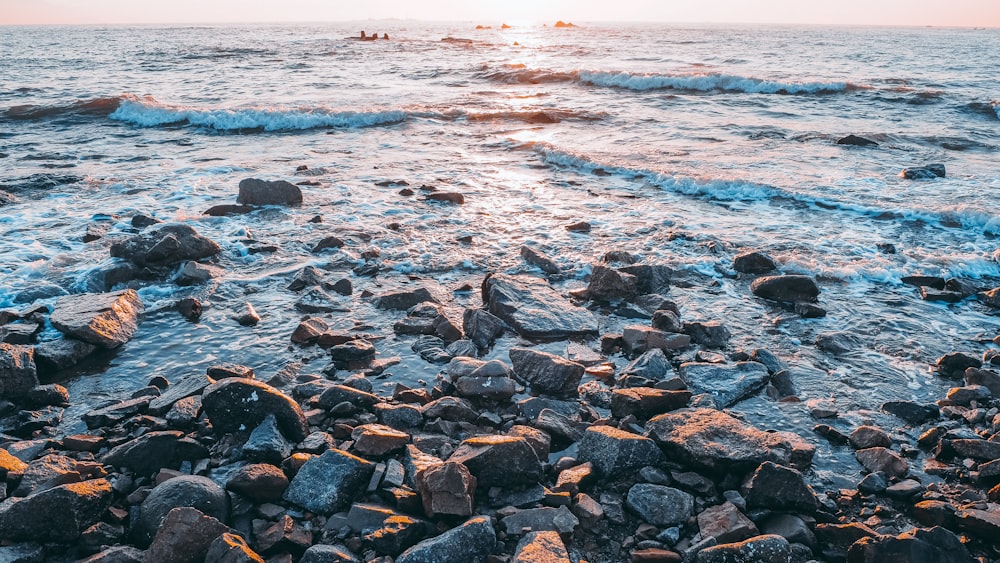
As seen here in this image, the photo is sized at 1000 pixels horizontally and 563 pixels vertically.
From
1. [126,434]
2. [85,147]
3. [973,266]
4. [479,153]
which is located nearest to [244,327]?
[126,434]

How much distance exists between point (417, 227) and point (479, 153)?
5081mm

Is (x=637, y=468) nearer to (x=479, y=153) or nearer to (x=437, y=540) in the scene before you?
(x=437, y=540)

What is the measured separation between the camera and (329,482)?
2846mm

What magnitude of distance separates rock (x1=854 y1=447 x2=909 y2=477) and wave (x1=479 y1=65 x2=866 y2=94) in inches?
805

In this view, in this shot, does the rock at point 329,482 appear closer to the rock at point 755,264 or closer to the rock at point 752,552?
the rock at point 752,552

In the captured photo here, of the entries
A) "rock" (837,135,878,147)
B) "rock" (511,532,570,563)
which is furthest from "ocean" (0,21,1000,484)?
"rock" (511,532,570,563)

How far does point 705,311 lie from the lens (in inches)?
203

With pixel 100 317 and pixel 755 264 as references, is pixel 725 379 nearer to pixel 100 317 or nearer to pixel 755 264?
pixel 755 264

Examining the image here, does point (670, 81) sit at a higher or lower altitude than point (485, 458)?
higher

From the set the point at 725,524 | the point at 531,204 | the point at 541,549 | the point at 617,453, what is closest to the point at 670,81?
the point at 531,204

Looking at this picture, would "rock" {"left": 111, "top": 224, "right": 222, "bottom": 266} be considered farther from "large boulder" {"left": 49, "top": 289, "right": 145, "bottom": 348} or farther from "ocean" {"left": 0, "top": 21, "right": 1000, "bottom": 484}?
"large boulder" {"left": 49, "top": 289, "right": 145, "bottom": 348}

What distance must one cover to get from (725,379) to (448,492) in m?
2.21

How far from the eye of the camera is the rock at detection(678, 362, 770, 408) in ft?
12.7

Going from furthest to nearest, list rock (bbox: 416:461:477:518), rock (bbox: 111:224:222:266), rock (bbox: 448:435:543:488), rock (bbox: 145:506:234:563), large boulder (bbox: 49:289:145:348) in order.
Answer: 1. rock (bbox: 111:224:222:266)
2. large boulder (bbox: 49:289:145:348)
3. rock (bbox: 448:435:543:488)
4. rock (bbox: 416:461:477:518)
5. rock (bbox: 145:506:234:563)
